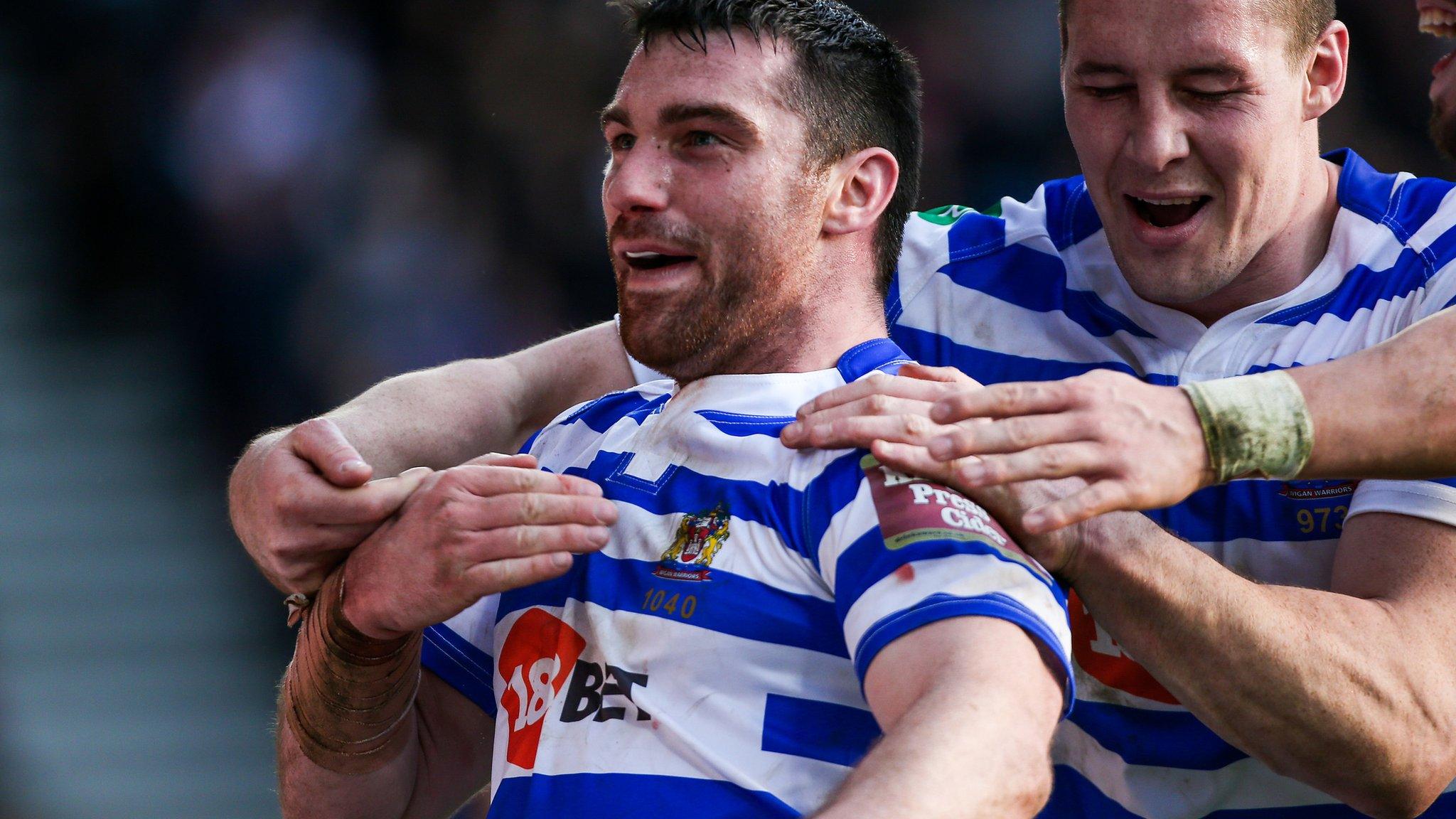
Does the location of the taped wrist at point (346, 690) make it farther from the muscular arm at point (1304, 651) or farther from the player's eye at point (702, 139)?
the muscular arm at point (1304, 651)

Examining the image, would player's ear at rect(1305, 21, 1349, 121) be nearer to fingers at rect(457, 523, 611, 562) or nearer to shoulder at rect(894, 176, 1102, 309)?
shoulder at rect(894, 176, 1102, 309)

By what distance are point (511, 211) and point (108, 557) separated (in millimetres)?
2009

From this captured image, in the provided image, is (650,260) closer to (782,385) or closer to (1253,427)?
(782,385)

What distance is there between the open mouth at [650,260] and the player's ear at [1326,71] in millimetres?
1212

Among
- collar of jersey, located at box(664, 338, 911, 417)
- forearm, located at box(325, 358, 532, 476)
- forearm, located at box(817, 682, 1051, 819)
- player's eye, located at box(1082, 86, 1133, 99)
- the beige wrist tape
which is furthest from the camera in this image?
forearm, located at box(325, 358, 532, 476)

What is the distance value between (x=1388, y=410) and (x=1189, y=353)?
21.0 inches

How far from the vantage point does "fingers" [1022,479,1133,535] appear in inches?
67.2

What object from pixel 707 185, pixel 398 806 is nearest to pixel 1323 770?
pixel 707 185

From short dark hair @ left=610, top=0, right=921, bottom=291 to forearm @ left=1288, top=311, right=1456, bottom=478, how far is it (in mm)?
778

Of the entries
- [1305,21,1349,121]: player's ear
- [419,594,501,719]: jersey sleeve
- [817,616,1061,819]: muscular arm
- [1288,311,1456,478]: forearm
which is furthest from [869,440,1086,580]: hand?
[1305,21,1349,121]: player's ear

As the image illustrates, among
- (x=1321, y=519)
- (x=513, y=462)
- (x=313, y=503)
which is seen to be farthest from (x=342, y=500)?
(x=1321, y=519)

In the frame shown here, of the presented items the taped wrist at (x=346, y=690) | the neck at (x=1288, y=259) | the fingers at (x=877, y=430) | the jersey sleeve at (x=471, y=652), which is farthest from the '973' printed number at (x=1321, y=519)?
the taped wrist at (x=346, y=690)

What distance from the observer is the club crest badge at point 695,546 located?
1900 millimetres

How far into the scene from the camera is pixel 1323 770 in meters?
2.06
